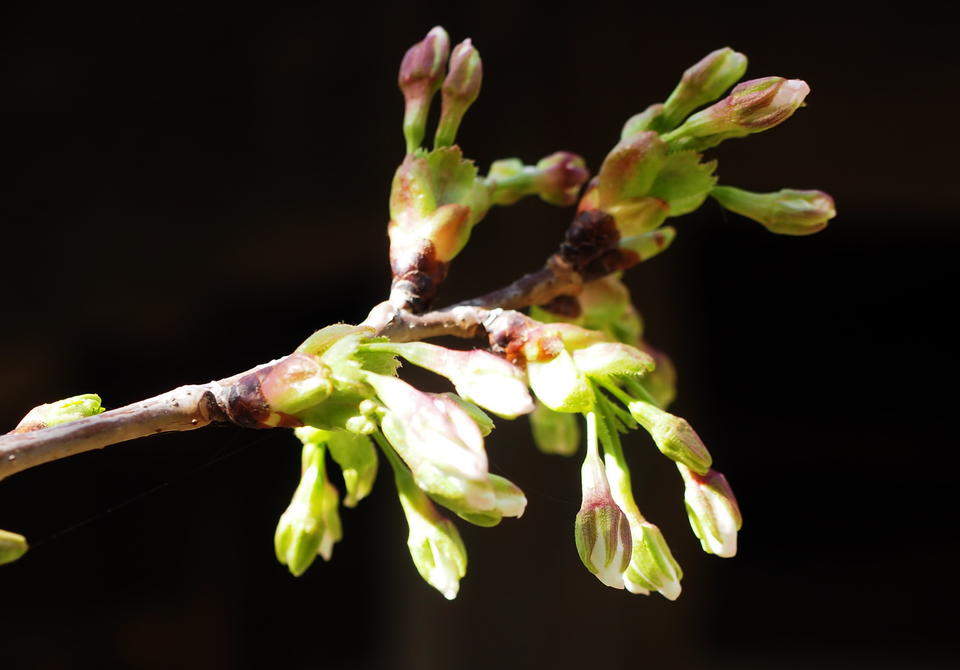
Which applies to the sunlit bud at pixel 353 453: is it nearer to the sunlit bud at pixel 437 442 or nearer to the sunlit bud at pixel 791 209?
the sunlit bud at pixel 437 442

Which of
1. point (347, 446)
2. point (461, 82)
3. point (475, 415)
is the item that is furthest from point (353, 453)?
point (461, 82)

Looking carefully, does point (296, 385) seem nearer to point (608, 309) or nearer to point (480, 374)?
point (480, 374)

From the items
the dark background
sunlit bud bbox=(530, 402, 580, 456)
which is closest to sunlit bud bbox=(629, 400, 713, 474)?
sunlit bud bbox=(530, 402, 580, 456)

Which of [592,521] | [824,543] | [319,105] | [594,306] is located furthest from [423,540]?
[824,543]

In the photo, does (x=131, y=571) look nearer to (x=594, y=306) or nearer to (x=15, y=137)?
(x=15, y=137)

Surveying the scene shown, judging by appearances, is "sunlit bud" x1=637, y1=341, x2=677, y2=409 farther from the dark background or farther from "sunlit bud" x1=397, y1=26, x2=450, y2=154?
the dark background

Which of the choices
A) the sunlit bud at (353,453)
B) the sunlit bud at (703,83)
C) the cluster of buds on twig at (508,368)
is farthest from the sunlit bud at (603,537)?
the sunlit bud at (703,83)
